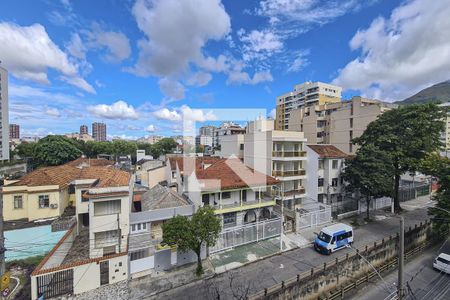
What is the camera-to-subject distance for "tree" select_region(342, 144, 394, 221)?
19438 mm

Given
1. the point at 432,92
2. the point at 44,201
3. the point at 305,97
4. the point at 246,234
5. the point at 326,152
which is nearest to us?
the point at 246,234

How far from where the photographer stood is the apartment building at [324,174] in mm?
24044

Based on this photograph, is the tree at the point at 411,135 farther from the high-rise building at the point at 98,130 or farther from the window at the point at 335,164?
the high-rise building at the point at 98,130

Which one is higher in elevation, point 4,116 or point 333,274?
point 4,116

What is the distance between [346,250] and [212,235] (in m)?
10.8

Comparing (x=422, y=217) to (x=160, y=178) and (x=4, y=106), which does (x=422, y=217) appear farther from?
(x=4, y=106)

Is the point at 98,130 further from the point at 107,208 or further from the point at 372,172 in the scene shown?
the point at 372,172

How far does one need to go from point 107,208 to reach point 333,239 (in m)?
16.1

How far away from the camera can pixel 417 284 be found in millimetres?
12906

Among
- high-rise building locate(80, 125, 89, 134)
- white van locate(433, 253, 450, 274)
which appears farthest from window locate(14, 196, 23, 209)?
high-rise building locate(80, 125, 89, 134)

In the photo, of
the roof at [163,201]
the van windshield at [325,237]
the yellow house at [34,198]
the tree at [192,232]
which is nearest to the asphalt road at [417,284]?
the van windshield at [325,237]

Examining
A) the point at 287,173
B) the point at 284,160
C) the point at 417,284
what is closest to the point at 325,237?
the point at 417,284

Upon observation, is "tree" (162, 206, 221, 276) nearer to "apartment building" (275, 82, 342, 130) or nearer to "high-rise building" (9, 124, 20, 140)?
"apartment building" (275, 82, 342, 130)

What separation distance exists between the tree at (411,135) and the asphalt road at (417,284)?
924cm
